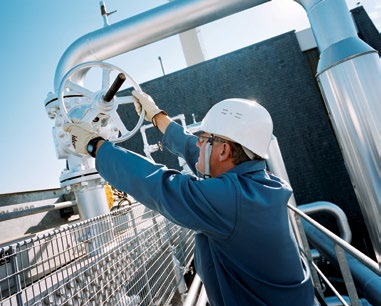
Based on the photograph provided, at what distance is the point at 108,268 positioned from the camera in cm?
160

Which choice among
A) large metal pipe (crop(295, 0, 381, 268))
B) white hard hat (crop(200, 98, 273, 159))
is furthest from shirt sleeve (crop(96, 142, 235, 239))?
large metal pipe (crop(295, 0, 381, 268))

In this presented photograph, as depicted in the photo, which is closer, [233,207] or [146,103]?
[233,207]

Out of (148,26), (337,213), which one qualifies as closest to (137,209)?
(148,26)

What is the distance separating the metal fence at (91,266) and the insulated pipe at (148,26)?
2114 millimetres

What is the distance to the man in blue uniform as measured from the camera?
2.96ft

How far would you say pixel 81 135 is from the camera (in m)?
1.32

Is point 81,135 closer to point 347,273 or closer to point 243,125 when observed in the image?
point 243,125

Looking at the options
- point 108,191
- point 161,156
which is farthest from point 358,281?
point 161,156

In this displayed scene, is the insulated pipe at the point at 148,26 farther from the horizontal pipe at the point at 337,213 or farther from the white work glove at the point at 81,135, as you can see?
the horizontal pipe at the point at 337,213

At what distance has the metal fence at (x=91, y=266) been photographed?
114 cm

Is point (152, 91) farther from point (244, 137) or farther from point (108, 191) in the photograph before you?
point (244, 137)

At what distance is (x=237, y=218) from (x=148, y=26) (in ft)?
9.81

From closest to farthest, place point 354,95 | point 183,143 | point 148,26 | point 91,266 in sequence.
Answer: point 91,266 < point 183,143 < point 354,95 < point 148,26

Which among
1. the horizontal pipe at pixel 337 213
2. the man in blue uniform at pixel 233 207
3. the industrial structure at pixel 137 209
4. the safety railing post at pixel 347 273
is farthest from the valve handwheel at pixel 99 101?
the horizontal pipe at pixel 337 213
